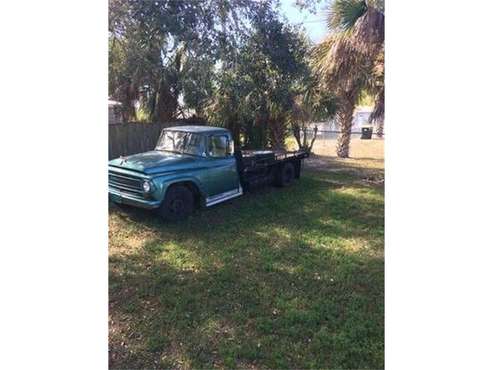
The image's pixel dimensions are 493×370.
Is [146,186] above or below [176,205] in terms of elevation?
above

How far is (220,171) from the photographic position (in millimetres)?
2129

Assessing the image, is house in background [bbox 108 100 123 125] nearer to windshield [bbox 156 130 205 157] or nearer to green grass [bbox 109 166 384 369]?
windshield [bbox 156 130 205 157]

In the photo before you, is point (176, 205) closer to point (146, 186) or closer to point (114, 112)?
point (146, 186)

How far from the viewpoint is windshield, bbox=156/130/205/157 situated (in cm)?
203

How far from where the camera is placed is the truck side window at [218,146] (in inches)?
79.7

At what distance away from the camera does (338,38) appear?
188 centimetres

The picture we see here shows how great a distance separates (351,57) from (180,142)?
1.16 metres

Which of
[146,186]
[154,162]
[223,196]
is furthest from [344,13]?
[146,186]
